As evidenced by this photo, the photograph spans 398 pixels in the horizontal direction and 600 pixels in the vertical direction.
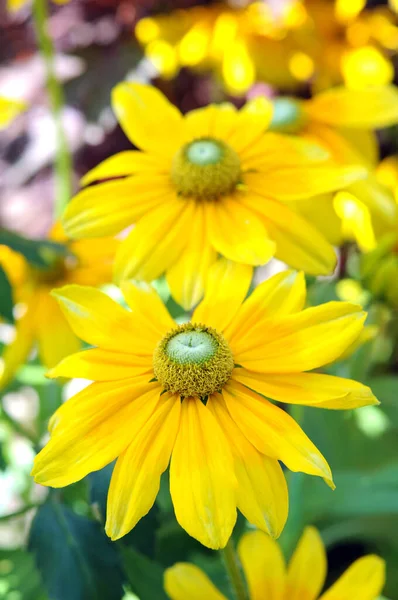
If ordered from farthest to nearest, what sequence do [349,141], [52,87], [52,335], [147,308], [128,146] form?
[128,146] → [52,87] → [349,141] → [52,335] → [147,308]

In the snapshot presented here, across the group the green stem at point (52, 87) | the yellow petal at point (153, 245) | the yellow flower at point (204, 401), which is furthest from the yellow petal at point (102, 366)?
the green stem at point (52, 87)

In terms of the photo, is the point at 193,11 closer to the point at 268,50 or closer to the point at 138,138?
the point at 268,50

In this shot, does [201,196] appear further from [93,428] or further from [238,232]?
[93,428]

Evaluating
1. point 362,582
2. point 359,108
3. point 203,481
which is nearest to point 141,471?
point 203,481

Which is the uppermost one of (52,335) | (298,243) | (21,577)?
(298,243)

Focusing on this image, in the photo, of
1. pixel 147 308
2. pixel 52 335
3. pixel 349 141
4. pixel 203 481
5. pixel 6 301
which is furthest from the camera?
pixel 349 141

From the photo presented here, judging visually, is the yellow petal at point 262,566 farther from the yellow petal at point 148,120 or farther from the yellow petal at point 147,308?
the yellow petal at point 148,120

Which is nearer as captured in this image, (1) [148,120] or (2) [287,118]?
(1) [148,120]

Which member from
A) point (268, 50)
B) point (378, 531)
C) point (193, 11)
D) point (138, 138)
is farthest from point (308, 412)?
point (193, 11)
